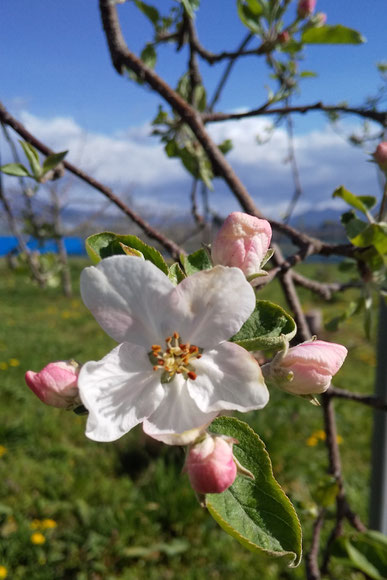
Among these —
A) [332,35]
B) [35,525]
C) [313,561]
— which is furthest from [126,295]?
[35,525]

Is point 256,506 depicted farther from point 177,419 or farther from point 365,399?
point 365,399

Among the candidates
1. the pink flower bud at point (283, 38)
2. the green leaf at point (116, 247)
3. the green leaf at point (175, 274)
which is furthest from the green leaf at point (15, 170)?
the pink flower bud at point (283, 38)

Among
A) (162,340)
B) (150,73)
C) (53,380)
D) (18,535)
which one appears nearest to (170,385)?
(162,340)

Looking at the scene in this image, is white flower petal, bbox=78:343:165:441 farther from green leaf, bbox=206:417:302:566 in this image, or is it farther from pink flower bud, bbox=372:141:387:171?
pink flower bud, bbox=372:141:387:171

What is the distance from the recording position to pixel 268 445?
3.89 m

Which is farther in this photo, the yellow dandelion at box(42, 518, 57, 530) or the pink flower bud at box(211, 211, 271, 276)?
the yellow dandelion at box(42, 518, 57, 530)

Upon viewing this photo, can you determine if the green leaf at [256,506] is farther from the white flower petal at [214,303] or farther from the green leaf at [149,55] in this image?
the green leaf at [149,55]

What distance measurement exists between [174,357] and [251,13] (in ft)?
5.05

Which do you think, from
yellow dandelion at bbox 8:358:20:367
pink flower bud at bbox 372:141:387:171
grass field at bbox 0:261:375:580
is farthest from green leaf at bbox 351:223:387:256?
yellow dandelion at bbox 8:358:20:367

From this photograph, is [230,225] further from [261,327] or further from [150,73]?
[150,73]

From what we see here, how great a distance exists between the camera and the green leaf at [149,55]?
6.63 feet

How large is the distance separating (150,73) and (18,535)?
2.98m

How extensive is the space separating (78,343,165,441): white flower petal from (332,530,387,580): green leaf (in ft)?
3.15

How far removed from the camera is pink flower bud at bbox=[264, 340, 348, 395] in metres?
0.64
